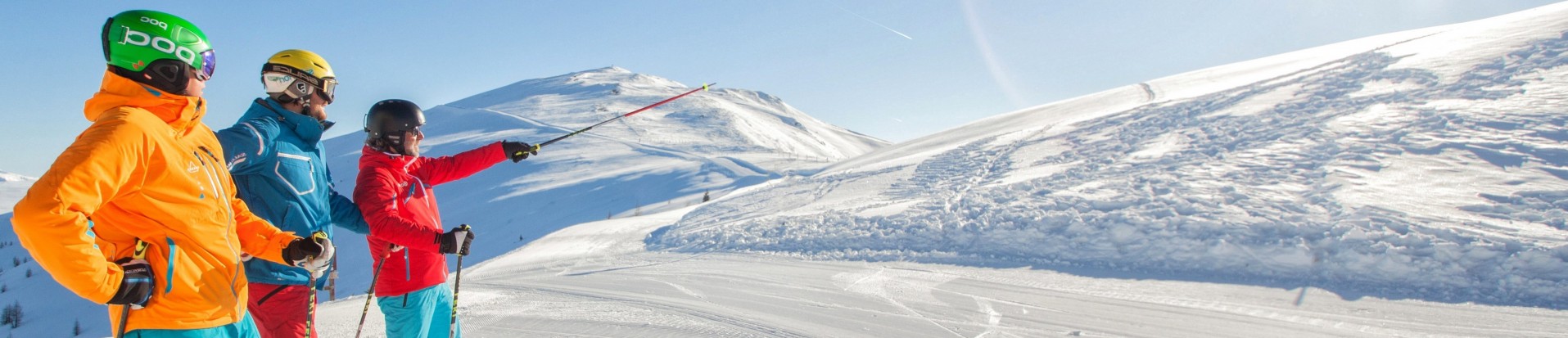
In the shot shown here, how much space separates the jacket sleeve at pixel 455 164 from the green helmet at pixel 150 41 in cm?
159

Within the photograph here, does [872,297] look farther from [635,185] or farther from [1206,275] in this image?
[635,185]

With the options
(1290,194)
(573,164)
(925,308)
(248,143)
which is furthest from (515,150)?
(573,164)

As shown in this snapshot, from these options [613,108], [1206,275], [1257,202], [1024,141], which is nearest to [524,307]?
[1206,275]

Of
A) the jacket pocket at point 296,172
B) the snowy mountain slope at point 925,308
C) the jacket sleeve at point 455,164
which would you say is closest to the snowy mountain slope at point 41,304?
the snowy mountain slope at point 925,308

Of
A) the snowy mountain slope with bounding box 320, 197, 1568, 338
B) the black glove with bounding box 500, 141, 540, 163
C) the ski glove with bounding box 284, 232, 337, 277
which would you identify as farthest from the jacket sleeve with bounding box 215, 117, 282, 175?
the snowy mountain slope with bounding box 320, 197, 1568, 338

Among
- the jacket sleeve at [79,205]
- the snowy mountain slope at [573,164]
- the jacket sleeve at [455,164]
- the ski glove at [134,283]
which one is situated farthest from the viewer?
the snowy mountain slope at [573,164]

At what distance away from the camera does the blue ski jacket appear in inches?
113

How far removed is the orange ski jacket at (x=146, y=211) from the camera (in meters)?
1.64

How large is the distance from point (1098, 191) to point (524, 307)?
693cm

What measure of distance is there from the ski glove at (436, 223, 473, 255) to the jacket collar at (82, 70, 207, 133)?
3.64 feet

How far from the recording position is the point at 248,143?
2.87 meters

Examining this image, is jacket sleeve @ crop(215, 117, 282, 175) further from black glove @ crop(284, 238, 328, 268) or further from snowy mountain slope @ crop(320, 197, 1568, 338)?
snowy mountain slope @ crop(320, 197, 1568, 338)

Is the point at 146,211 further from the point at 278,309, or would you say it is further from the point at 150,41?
the point at 278,309

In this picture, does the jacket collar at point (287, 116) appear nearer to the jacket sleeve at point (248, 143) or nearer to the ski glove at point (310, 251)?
the jacket sleeve at point (248, 143)
